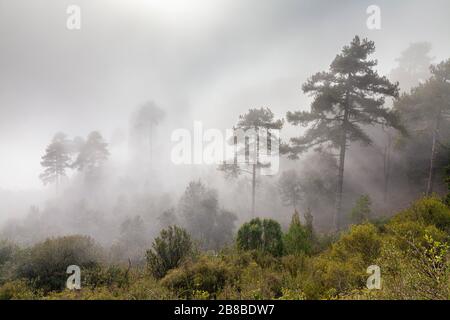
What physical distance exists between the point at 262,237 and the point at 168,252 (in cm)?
452

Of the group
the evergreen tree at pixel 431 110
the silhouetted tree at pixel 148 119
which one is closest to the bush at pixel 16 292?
the evergreen tree at pixel 431 110

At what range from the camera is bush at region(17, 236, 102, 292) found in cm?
819

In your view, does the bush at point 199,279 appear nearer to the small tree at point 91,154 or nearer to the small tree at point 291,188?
the small tree at point 291,188

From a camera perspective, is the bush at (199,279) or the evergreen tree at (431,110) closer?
the bush at (199,279)

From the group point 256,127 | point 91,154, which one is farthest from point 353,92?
point 91,154

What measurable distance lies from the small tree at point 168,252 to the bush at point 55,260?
236 centimetres

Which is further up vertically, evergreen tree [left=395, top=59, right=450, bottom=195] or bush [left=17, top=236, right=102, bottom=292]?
evergreen tree [left=395, top=59, right=450, bottom=195]

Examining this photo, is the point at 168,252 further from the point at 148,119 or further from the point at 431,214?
the point at 148,119

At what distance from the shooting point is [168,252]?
9055mm

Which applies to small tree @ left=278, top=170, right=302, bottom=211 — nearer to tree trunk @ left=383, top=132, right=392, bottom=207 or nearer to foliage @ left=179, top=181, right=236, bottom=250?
foliage @ left=179, top=181, right=236, bottom=250

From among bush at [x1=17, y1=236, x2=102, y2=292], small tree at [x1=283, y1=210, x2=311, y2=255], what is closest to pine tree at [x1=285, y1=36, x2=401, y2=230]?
small tree at [x1=283, y1=210, x2=311, y2=255]

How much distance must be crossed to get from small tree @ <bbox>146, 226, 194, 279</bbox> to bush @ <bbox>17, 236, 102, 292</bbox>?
7.75 feet

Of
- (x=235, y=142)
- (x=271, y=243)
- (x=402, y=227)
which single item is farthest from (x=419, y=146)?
(x=271, y=243)

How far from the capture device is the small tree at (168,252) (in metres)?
8.76
